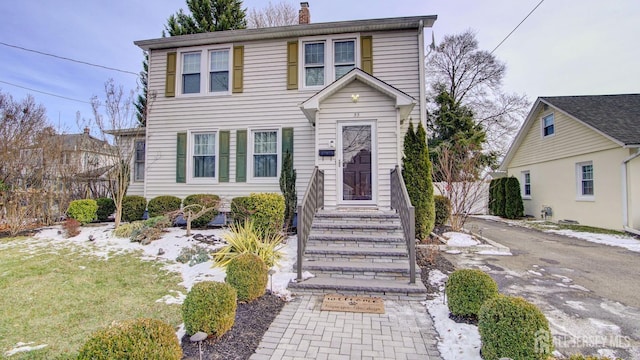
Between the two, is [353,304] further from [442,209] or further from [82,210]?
[82,210]

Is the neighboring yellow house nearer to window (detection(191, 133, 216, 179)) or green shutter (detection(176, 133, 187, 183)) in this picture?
window (detection(191, 133, 216, 179))

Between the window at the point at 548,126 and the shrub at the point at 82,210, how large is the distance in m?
18.0

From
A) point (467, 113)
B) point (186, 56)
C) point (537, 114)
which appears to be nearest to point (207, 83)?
point (186, 56)

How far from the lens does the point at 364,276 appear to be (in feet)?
15.0

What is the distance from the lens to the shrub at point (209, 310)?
2754mm

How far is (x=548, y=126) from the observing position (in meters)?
12.9

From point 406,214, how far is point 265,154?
539 centimetres

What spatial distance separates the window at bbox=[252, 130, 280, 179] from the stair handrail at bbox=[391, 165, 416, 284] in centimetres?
385

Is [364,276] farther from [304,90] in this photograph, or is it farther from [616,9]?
[616,9]

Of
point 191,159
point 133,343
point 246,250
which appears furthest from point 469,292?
point 191,159

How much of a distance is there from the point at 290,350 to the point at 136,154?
10015 millimetres

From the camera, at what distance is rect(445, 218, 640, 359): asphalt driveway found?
2994 mm

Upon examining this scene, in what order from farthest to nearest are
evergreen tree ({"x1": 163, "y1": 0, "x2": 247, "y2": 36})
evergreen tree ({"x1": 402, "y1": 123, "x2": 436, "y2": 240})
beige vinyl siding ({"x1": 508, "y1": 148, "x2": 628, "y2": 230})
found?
evergreen tree ({"x1": 163, "y1": 0, "x2": 247, "y2": 36}), beige vinyl siding ({"x1": 508, "y1": 148, "x2": 628, "y2": 230}), evergreen tree ({"x1": 402, "y1": 123, "x2": 436, "y2": 240})

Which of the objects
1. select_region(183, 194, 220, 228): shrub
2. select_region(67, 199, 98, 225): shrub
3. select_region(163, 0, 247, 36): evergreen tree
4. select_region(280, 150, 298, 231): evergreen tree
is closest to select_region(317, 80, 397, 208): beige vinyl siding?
select_region(280, 150, 298, 231): evergreen tree
